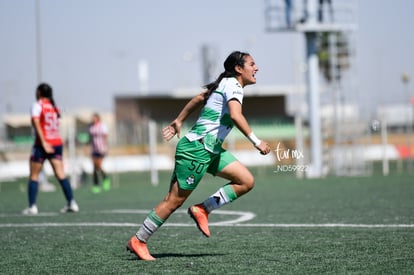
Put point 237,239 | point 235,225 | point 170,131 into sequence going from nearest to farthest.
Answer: point 170,131
point 237,239
point 235,225

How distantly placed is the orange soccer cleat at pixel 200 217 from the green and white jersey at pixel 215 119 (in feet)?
1.87

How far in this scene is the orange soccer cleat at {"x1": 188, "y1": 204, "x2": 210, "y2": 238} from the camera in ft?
26.6

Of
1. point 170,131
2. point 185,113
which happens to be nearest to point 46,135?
point 170,131

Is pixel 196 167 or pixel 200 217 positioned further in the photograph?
pixel 200 217

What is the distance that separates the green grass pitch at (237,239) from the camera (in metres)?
7.48

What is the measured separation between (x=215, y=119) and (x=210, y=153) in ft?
1.01

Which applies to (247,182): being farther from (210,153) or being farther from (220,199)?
(210,153)

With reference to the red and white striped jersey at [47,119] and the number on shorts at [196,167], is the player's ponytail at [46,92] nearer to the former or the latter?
the red and white striped jersey at [47,119]

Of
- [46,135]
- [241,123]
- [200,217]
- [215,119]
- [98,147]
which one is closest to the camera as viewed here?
[241,123]

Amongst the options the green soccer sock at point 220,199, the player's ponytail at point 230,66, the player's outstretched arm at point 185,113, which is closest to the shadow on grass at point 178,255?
the green soccer sock at point 220,199

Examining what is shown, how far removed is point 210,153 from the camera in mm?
8047

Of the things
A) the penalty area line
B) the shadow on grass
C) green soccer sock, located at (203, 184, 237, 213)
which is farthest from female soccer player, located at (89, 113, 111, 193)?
green soccer sock, located at (203, 184, 237, 213)

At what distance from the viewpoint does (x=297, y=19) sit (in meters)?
28.7

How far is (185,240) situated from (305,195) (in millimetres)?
7934
